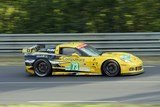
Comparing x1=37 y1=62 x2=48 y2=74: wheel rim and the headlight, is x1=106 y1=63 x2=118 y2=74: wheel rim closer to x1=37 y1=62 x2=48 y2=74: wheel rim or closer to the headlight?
the headlight

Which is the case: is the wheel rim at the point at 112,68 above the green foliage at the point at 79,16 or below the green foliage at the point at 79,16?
below

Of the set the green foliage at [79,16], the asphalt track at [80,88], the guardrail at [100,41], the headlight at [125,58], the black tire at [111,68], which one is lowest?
the asphalt track at [80,88]

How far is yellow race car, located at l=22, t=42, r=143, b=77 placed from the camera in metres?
15.4

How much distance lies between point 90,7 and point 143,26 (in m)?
2.53

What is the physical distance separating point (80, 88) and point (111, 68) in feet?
7.13

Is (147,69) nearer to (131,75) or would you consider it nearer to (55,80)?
(131,75)

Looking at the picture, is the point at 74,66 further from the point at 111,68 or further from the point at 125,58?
the point at 125,58

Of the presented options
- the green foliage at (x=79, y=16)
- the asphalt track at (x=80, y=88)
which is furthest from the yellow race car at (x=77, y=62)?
the green foliage at (x=79, y=16)

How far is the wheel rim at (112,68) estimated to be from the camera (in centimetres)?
1538

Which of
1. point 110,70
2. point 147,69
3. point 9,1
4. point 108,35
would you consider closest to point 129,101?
point 110,70

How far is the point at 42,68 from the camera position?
53.3 feet

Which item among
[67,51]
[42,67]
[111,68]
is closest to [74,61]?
[67,51]

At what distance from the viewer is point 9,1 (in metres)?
23.4

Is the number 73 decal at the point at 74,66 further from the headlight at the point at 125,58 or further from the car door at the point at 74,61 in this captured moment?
the headlight at the point at 125,58
